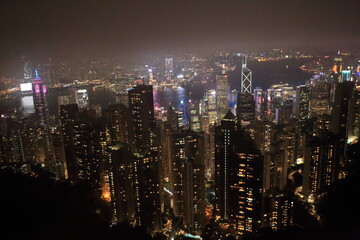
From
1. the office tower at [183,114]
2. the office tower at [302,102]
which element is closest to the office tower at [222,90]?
the office tower at [183,114]

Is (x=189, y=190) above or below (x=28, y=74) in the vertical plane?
below

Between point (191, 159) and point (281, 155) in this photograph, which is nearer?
point (191, 159)

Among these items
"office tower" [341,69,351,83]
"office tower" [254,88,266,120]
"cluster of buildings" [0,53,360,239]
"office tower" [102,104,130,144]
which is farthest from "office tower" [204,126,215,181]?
"office tower" [341,69,351,83]

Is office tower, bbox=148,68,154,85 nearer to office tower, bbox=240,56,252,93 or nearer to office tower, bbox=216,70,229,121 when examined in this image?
office tower, bbox=216,70,229,121

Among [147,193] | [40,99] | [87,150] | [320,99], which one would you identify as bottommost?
[147,193]

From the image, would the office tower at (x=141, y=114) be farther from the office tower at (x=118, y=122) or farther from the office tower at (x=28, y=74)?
the office tower at (x=28, y=74)

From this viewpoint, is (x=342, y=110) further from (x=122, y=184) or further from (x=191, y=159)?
(x=122, y=184)

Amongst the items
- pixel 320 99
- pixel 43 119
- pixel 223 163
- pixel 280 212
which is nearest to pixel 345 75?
pixel 320 99
